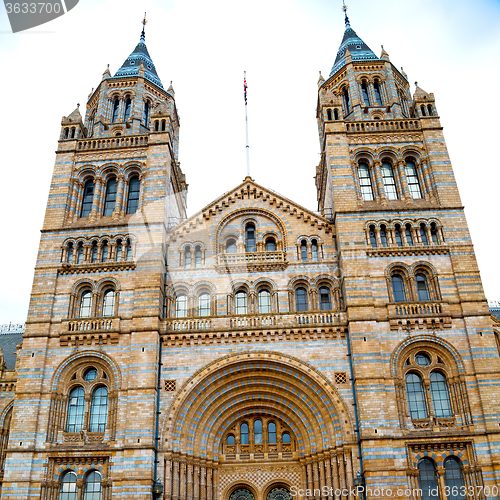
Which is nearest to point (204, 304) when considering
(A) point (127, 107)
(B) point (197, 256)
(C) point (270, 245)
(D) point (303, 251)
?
(B) point (197, 256)

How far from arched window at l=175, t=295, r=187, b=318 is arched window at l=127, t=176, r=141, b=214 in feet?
19.6

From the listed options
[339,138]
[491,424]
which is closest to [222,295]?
[339,138]

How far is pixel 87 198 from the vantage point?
32.4m

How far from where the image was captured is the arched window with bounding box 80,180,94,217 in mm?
31938

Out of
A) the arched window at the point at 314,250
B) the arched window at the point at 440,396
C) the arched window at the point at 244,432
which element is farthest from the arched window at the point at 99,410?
the arched window at the point at 440,396

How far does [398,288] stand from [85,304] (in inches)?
626

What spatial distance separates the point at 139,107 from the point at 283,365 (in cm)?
1927

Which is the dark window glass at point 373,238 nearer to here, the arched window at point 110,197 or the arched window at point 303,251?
the arched window at point 303,251

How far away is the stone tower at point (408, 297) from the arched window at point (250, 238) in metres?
4.57

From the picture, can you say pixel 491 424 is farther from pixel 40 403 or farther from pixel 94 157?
pixel 94 157

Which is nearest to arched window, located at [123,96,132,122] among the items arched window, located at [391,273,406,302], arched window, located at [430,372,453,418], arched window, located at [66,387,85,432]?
arched window, located at [66,387,85,432]

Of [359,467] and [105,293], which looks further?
[105,293]

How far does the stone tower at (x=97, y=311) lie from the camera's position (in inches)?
978

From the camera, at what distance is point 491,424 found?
24078 millimetres
